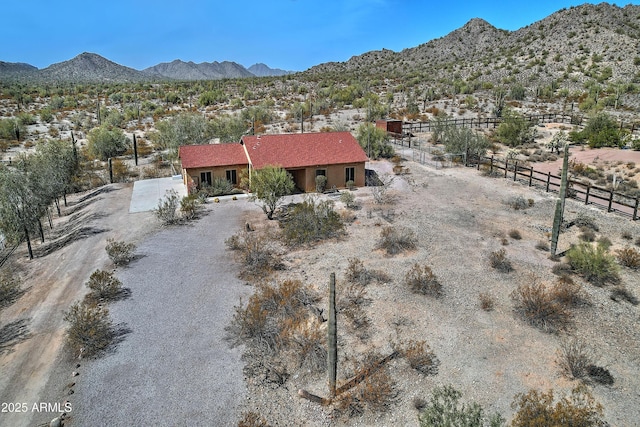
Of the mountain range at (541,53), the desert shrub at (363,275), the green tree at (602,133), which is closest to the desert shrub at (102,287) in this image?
the desert shrub at (363,275)

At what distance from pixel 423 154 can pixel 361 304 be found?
79.1 ft

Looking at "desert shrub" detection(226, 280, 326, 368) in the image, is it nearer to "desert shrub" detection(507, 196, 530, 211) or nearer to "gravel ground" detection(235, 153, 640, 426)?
"gravel ground" detection(235, 153, 640, 426)

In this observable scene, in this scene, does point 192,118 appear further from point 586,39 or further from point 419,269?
point 586,39

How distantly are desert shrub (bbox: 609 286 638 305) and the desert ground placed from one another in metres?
0.31

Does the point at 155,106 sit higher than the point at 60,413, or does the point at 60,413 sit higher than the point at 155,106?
the point at 155,106

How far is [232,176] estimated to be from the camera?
27469mm

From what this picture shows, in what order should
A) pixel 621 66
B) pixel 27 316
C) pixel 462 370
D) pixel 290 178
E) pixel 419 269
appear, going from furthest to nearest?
pixel 621 66, pixel 290 178, pixel 419 269, pixel 27 316, pixel 462 370

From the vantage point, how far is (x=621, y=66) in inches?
2448

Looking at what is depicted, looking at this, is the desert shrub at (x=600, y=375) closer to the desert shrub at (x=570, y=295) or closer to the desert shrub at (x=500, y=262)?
the desert shrub at (x=570, y=295)

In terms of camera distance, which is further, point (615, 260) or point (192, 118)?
point (192, 118)

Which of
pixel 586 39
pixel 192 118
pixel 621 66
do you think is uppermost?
pixel 586 39

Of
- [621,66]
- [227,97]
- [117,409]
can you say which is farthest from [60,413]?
[621,66]

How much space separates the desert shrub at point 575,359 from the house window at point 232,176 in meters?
20.4

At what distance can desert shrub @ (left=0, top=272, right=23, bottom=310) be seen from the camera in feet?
49.4
